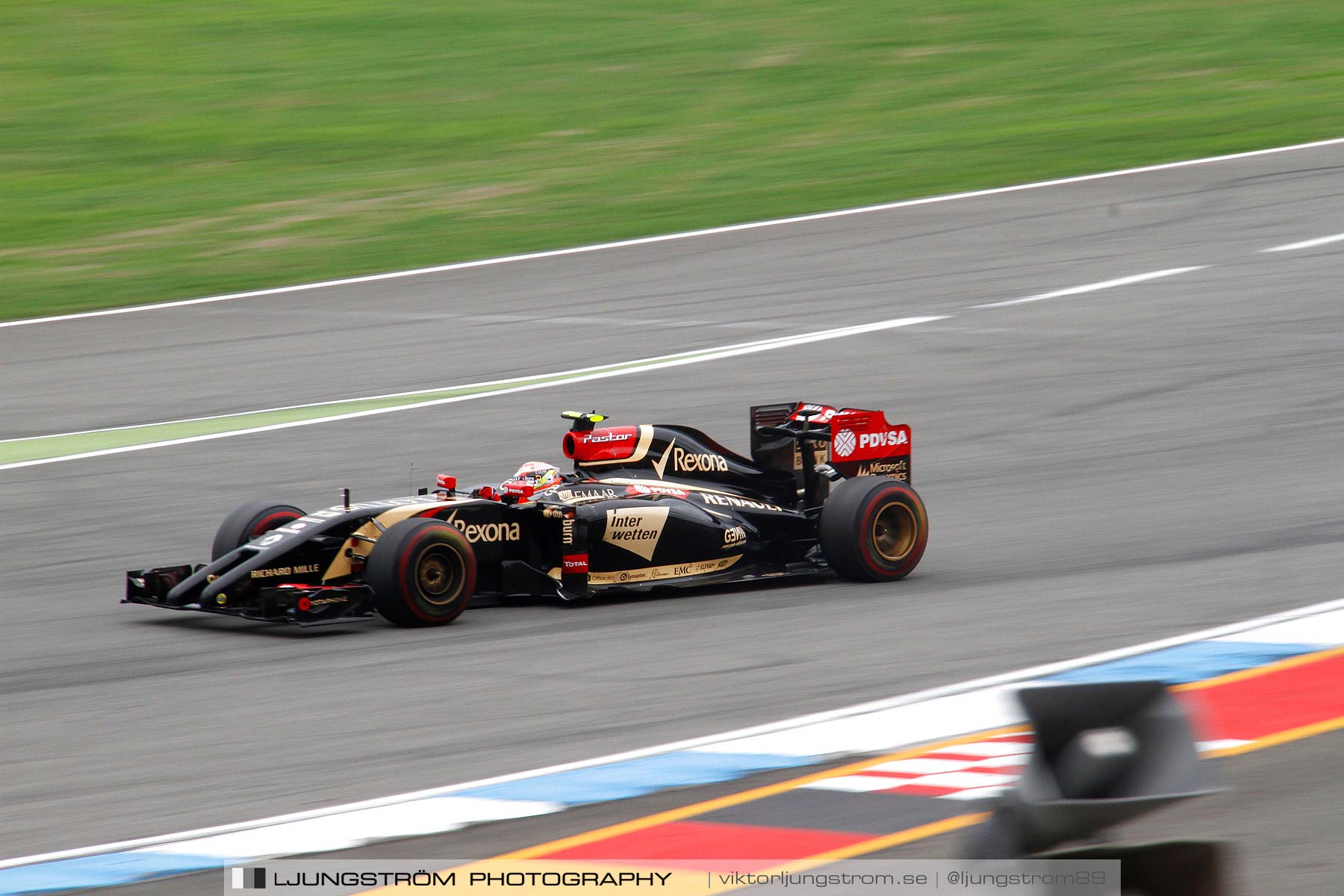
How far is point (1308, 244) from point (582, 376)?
363 inches

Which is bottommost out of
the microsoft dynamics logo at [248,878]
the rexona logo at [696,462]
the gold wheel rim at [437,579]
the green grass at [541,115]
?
the microsoft dynamics logo at [248,878]

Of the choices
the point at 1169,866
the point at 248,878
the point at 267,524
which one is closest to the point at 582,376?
the point at 267,524

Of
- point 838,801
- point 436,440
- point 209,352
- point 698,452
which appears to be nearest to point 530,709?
point 838,801

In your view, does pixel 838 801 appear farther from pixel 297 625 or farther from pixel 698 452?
pixel 698 452

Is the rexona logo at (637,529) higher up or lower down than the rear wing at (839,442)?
lower down

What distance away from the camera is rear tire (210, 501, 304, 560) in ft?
32.3

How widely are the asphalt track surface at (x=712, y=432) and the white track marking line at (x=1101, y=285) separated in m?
0.17

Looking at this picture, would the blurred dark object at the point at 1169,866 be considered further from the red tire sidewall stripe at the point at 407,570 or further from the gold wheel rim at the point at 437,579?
the gold wheel rim at the point at 437,579

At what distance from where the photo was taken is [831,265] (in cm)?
2066

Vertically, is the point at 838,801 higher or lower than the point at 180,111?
lower

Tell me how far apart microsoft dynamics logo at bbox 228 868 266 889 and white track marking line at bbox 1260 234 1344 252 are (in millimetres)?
17243

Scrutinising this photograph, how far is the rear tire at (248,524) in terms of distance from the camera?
388 inches

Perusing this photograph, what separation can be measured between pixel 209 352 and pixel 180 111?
1214cm

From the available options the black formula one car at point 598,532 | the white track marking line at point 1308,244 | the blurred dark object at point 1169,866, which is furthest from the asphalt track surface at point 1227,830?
the white track marking line at point 1308,244
